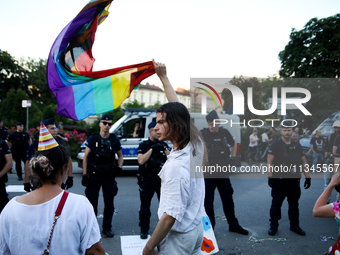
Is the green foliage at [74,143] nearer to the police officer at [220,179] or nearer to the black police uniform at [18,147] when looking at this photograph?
the black police uniform at [18,147]

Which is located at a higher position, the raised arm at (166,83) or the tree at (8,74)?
the tree at (8,74)

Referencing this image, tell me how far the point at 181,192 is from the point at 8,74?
154ft

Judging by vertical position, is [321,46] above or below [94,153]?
above

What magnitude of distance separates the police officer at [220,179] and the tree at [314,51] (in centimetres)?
2653

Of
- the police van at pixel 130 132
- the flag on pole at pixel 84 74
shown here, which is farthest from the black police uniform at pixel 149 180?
the police van at pixel 130 132

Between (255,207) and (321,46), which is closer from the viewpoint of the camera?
(255,207)

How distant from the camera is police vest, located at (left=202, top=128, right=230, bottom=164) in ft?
16.5

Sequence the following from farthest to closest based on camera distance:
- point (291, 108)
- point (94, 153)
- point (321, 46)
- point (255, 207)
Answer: point (321, 46) → point (255, 207) → point (94, 153) → point (291, 108)

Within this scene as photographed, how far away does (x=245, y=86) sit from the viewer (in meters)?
4.00

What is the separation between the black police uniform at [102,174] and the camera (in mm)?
4828

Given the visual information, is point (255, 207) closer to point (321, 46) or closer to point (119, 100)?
point (119, 100)

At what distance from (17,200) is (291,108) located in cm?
347

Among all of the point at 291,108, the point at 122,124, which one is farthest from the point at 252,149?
the point at 122,124

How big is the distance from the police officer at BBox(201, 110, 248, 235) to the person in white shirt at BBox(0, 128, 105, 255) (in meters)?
3.29
